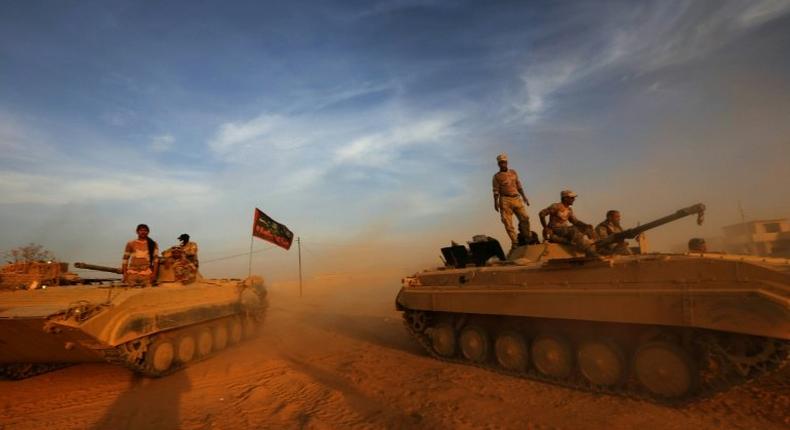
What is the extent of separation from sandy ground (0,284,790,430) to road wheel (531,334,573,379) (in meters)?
0.29

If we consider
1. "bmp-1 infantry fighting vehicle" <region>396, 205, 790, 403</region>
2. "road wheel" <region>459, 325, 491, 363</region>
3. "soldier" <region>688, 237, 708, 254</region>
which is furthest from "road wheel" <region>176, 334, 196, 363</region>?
"soldier" <region>688, 237, 708, 254</region>

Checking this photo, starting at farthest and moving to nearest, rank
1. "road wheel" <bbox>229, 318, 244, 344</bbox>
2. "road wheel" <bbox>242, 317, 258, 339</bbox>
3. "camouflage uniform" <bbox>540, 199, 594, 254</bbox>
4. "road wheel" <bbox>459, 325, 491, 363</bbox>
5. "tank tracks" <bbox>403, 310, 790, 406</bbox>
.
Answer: "road wheel" <bbox>242, 317, 258, 339</bbox> < "road wheel" <bbox>229, 318, 244, 344</bbox> < "road wheel" <bbox>459, 325, 491, 363</bbox> < "camouflage uniform" <bbox>540, 199, 594, 254</bbox> < "tank tracks" <bbox>403, 310, 790, 406</bbox>

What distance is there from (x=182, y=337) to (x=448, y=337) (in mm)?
5846

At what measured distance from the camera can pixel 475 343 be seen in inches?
348

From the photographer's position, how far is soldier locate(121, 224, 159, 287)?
10250 millimetres

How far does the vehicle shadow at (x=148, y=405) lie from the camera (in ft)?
21.4

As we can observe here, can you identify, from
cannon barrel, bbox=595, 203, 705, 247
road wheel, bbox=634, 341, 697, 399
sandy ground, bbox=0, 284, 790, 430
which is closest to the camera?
sandy ground, bbox=0, 284, 790, 430

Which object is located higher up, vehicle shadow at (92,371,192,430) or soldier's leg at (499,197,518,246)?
soldier's leg at (499,197,518,246)

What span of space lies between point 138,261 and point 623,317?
31.5ft

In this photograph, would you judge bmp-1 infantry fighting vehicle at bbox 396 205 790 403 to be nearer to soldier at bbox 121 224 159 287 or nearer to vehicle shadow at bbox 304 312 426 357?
vehicle shadow at bbox 304 312 426 357

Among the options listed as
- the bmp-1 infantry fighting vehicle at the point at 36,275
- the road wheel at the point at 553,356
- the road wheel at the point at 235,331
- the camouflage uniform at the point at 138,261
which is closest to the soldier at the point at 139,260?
the camouflage uniform at the point at 138,261

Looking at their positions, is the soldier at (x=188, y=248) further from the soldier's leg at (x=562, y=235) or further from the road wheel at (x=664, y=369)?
the road wheel at (x=664, y=369)

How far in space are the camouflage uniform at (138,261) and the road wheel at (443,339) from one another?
247 inches

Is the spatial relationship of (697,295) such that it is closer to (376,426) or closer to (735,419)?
(735,419)
